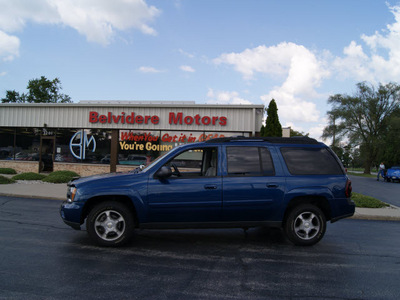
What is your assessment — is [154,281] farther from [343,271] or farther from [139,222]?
[343,271]

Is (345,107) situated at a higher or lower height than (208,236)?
higher

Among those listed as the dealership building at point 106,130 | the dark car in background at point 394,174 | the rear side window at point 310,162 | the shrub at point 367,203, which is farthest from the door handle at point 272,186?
the dark car in background at point 394,174

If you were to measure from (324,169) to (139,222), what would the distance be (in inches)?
134

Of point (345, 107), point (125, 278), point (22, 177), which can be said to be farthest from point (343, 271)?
point (345, 107)

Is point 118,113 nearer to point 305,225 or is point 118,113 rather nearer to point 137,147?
point 137,147

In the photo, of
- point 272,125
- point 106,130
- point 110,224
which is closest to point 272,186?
point 110,224

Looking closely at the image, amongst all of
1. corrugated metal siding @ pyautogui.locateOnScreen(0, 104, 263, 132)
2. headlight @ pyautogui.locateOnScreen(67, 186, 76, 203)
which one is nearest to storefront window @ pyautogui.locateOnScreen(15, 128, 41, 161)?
corrugated metal siding @ pyautogui.locateOnScreen(0, 104, 263, 132)

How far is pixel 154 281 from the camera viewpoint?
3.94 m

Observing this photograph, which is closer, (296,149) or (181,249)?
(181,249)

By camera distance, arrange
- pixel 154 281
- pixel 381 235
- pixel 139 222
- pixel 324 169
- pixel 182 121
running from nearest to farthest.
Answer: pixel 154 281 < pixel 139 222 < pixel 324 169 < pixel 381 235 < pixel 182 121

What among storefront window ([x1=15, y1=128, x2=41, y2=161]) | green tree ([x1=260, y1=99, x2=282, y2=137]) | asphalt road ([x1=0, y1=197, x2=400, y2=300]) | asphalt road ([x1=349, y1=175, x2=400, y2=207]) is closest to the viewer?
asphalt road ([x1=0, y1=197, x2=400, y2=300])

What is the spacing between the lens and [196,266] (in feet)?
14.9

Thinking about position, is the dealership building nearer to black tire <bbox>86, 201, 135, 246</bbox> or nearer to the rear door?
the rear door

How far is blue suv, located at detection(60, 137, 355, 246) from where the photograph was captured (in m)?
5.28
